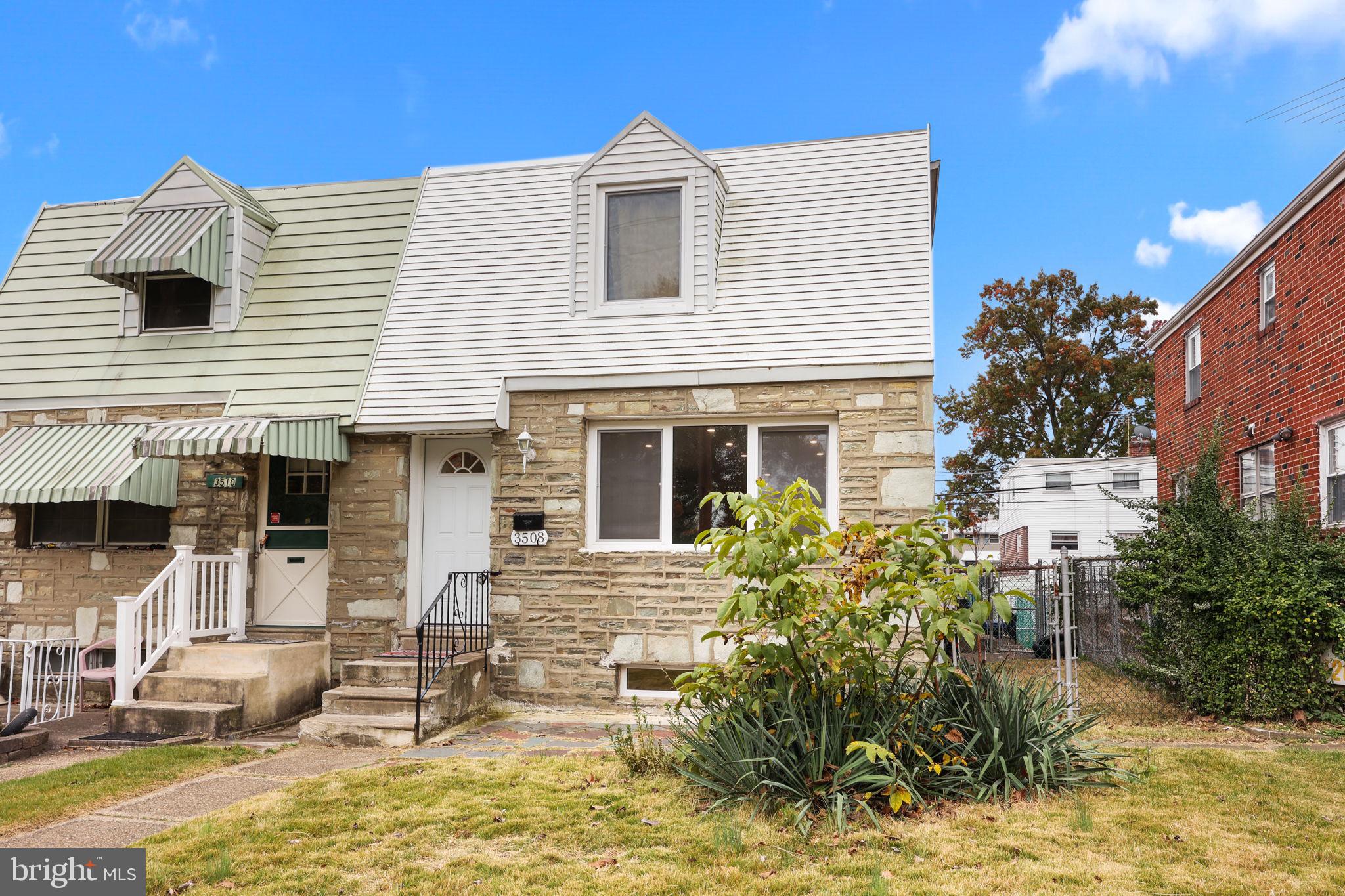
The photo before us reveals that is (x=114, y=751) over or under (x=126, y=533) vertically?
under

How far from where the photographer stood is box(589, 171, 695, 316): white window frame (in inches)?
391

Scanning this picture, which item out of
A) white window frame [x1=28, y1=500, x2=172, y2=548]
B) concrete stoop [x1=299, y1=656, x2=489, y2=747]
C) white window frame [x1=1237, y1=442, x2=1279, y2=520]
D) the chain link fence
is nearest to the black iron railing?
concrete stoop [x1=299, y1=656, x2=489, y2=747]

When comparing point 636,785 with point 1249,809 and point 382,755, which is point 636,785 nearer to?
point 382,755

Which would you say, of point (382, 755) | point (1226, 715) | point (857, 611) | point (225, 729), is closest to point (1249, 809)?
point (857, 611)

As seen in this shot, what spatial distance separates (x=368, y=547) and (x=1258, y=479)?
36.4ft

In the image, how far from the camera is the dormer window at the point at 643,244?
33.2 ft

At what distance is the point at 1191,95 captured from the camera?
16828mm

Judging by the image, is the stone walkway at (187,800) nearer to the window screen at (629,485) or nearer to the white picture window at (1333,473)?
the window screen at (629,485)

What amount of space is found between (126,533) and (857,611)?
909 centimetres

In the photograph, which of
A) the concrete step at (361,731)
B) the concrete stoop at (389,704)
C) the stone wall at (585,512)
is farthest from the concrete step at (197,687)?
the stone wall at (585,512)

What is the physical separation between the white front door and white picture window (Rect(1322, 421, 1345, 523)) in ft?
29.9

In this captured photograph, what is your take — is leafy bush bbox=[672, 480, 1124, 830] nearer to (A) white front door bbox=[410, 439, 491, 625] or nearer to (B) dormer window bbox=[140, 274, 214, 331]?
(A) white front door bbox=[410, 439, 491, 625]

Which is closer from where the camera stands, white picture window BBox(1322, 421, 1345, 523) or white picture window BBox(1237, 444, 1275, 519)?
white picture window BBox(1322, 421, 1345, 523)

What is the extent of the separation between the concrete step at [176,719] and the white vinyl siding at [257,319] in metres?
3.12
